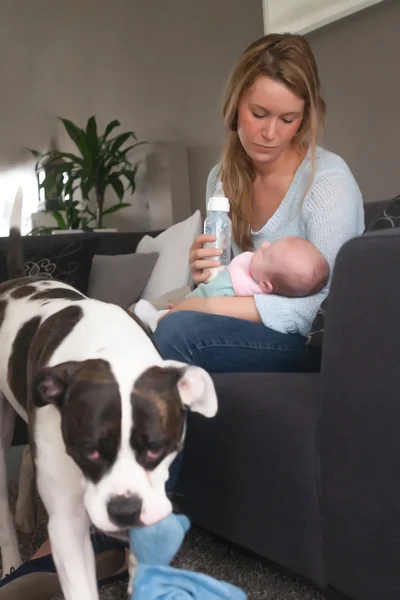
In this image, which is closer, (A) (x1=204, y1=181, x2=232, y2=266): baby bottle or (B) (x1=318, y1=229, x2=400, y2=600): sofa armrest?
(B) (x1=318, y1=229, x2=400, y2=600): sofa armrest

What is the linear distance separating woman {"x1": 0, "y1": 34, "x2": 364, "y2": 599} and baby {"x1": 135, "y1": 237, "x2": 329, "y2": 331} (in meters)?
0.03

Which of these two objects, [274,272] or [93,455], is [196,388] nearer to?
[93,455]

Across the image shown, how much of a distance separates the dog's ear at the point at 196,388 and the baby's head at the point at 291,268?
54cm

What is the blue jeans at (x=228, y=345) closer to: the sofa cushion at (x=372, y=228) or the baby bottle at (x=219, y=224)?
the sofa cushion at (x=372, y=228)

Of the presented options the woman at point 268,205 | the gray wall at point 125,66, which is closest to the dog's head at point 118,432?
the woman at point 268,205

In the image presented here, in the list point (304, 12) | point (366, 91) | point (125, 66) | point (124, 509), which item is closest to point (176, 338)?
point (124, 509)

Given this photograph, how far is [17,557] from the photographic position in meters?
1.42

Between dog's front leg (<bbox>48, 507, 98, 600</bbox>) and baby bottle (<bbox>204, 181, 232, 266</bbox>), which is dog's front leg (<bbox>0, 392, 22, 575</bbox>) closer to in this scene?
dog's front leg (<bbox>48, 507, 98, 600</bbox>)

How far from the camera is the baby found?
1.46 metres

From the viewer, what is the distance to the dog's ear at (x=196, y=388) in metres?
0.98

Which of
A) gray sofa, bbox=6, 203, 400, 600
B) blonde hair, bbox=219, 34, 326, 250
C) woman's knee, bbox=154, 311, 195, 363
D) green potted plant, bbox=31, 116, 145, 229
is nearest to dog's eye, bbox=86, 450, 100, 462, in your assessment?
gray sofa, bbox=6, 203, 400, 600

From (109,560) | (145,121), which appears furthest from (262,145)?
(145,121)

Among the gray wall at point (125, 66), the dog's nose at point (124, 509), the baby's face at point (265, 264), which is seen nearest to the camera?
the dog's nose at point (124, 509)

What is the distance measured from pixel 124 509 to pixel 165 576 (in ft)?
0.56
